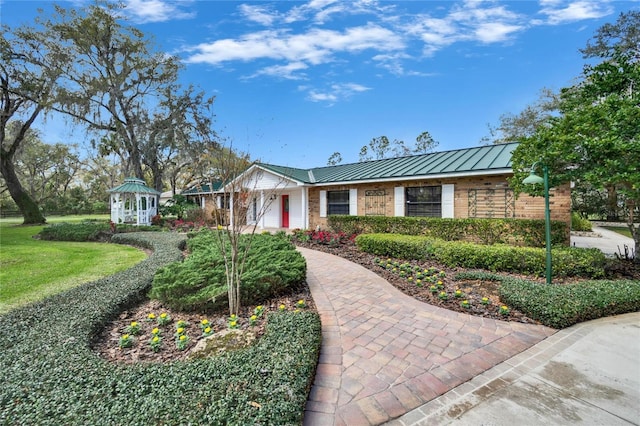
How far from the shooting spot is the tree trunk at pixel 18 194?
57.2ft

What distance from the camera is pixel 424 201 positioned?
10.1 m

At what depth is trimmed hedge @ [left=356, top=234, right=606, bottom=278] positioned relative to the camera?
5.60 metres

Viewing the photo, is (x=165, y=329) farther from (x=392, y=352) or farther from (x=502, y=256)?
(x=502, y=256)

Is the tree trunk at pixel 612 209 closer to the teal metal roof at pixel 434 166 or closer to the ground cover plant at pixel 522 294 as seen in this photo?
the teal metal roof at pixel 434 166

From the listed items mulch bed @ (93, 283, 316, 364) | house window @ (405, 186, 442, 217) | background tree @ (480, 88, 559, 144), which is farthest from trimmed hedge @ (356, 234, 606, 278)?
background tree @ (480, 88, 559, 144)

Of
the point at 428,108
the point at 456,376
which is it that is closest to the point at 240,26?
the point at 456,376

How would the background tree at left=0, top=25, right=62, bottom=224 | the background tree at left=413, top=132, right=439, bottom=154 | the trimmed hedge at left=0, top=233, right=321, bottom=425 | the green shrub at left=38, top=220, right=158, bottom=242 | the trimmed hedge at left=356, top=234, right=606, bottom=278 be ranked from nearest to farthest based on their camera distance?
the trimmed hedge at left=0, top=233, right=321, bottom=425 → the trimmed hedge at left=356, top=234, right=606, bottom=278 → the green shrub at left=38, top=220, right=158, bottom=242 → the background tree at left=0, top=25, right=62, bottom=224 → the background tree at left=413, top=132, right=439, bottom=154

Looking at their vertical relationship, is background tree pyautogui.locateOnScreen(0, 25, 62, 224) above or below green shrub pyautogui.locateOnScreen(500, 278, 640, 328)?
above

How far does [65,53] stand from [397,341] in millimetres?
24563

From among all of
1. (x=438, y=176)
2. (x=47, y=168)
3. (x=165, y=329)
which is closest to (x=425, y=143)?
(x=438, y=176)

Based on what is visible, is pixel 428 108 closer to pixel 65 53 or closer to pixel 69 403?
pixel 69 403

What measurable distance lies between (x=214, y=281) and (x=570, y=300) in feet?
17.3

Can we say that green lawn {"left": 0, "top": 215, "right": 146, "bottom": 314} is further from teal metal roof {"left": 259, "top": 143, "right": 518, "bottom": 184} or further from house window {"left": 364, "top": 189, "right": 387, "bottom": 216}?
house window {"left": 364, "top": 189, "right": 387, "bottom": 216}

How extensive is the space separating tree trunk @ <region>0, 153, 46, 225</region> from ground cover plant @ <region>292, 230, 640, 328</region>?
23.7 meters
